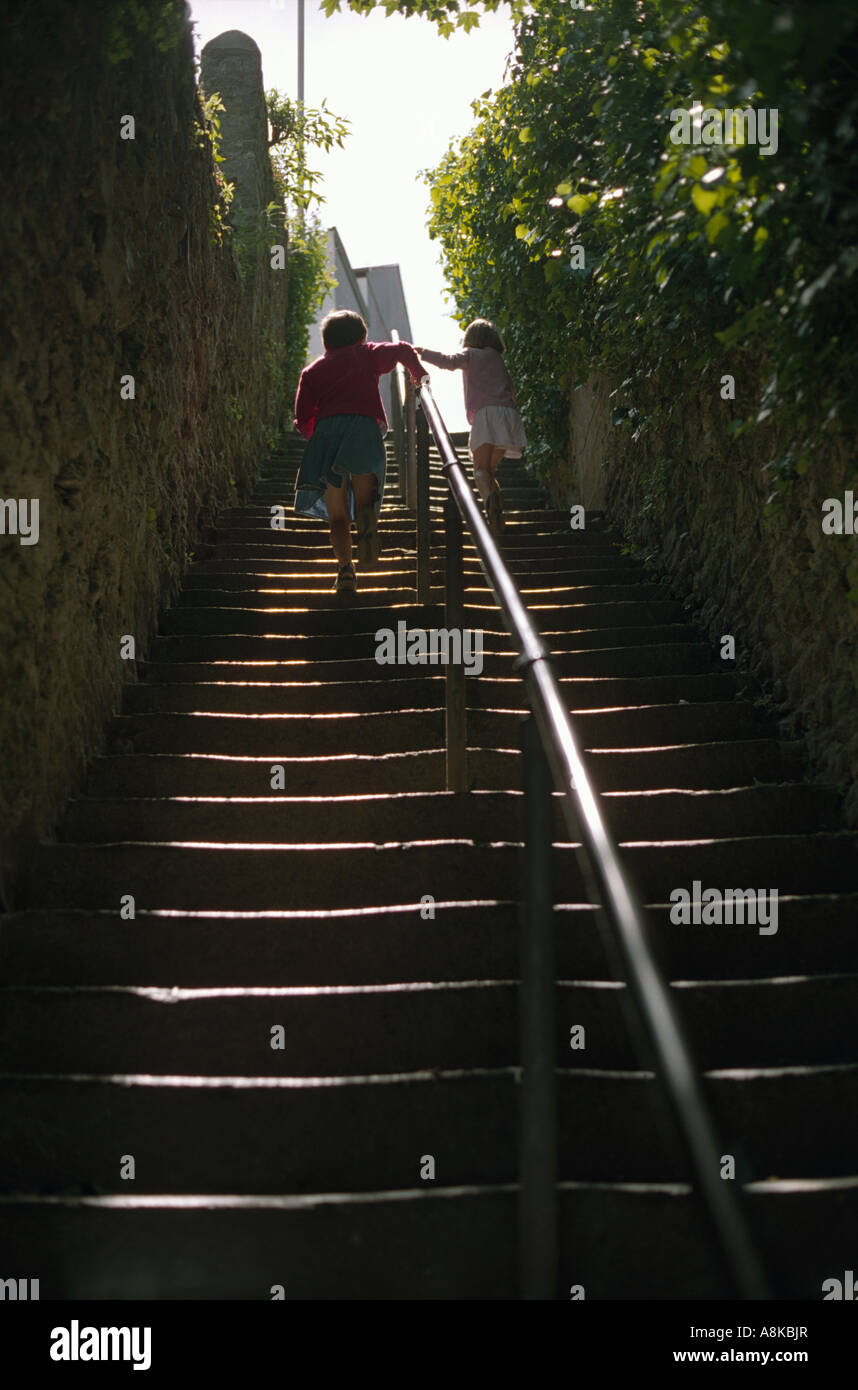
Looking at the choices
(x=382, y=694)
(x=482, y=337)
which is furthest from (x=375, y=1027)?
(x=482, y=337)

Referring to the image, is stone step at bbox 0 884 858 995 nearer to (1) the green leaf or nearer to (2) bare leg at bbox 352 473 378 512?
(1) the green leaf

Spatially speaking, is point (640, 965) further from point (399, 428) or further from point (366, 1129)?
point (399, 428)

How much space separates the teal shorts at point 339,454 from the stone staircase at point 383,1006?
138 centimetres

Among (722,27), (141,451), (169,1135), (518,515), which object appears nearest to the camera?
(722,27)

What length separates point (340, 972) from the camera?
2619 mm

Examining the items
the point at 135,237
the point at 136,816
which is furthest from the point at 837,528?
the point at 135,237

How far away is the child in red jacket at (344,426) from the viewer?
500cm

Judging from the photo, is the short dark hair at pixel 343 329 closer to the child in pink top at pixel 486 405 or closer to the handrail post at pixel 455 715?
the child in pink top at pixel 486 405

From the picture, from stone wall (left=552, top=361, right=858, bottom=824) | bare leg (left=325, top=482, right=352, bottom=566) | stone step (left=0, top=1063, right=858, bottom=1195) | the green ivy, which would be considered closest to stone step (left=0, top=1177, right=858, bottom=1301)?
stone step (left=0, top=1063, right=858, bottom=1195)

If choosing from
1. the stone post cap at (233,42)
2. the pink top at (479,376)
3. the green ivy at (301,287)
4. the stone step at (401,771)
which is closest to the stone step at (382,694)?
the stone step at (401,771)

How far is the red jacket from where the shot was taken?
503 centimetres

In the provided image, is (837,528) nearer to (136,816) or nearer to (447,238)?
(136,816)

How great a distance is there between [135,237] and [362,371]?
130cm

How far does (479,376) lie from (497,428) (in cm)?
30
